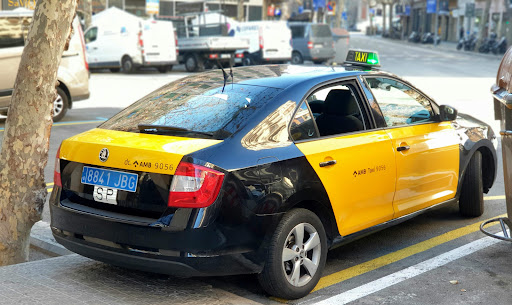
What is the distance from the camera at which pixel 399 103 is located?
573 cm

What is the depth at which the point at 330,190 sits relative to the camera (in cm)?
463

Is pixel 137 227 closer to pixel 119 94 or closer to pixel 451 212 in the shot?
pixel 451 212

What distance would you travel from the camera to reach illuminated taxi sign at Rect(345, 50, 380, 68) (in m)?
5.92

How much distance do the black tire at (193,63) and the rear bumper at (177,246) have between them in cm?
2421

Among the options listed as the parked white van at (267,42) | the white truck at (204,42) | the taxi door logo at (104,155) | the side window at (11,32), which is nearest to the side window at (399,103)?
the taxi door logo at (104,155)

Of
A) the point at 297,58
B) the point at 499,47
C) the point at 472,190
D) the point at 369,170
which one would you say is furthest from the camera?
the point at 499,47

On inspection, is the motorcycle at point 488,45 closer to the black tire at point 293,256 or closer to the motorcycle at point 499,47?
the motorcycle at point 499,47

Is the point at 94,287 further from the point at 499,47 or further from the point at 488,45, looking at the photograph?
the point at 488,45

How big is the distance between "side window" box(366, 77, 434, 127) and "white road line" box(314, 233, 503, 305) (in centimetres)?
103

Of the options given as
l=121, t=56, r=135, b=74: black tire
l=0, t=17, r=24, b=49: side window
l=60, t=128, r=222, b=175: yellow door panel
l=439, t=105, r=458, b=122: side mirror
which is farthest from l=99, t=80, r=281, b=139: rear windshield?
l=121, t=56, r=135, b=74: black tire

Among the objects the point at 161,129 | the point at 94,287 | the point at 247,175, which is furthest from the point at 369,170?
the point at 94,287

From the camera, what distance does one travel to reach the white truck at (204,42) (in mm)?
27641

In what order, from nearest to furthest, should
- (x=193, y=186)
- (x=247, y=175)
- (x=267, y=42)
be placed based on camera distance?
1. (x=193, y=186)
2. (x=247, y=175)
3. (x=267, y=42)

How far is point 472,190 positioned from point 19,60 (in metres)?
8.30
